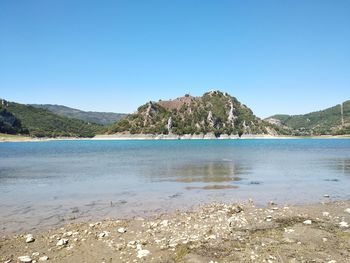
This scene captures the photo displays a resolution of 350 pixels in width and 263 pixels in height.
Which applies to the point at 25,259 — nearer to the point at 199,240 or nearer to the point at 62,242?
the point at 62,242

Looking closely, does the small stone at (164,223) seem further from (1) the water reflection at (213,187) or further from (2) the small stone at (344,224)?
(1) the water reflection at (213,187)

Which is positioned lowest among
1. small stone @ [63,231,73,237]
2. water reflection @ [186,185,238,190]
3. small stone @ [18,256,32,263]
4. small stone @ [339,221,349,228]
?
water reflection @ [186,185,238,190]

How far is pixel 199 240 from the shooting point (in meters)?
13.2

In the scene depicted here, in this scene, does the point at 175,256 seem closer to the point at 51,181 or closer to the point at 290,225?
the point at 290,225

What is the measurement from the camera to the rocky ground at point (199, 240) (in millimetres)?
11508

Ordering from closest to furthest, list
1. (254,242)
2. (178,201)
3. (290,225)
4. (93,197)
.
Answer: (254,242) < (290,225) < (178,201) < (93,197)

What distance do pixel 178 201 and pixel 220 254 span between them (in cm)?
1245

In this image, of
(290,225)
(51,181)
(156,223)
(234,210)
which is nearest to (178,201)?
(234,210)

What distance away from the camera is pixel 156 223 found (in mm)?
16297

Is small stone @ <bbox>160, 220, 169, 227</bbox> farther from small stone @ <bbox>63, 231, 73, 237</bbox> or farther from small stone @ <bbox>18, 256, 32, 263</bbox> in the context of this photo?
small stone @ <bbox>18, 256, 32, 263</bbox>

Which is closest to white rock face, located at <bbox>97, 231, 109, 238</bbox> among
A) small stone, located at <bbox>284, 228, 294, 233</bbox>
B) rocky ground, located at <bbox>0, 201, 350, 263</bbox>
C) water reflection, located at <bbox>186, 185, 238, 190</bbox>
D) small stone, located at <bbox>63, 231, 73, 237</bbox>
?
rocky ground, located at <bbox>0, 201, 350, 263</bbox>

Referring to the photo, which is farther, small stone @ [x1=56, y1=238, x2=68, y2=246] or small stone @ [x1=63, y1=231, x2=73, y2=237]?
small stone @ [x1=63, y1=231, x2=73, y2=237]

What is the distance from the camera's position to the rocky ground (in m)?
11.5

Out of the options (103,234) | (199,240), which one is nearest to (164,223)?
(103,234)
